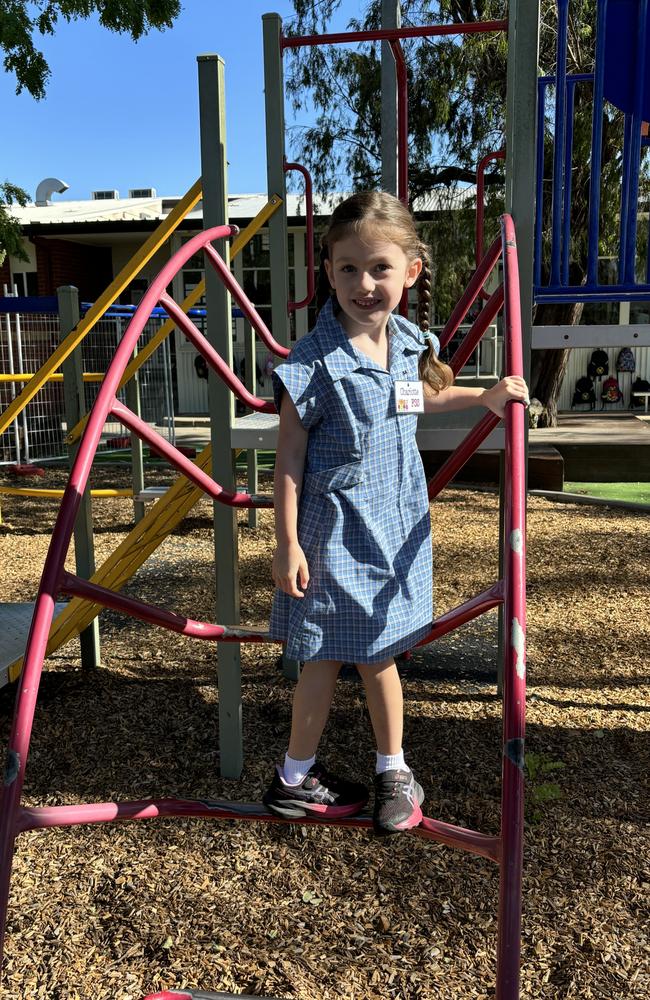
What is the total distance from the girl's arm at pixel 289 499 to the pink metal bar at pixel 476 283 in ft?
2.58

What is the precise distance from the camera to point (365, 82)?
1073 cm

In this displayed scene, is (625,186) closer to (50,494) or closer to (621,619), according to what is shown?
(621,619)

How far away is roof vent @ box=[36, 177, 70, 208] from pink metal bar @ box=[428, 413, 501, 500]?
67.8 feet

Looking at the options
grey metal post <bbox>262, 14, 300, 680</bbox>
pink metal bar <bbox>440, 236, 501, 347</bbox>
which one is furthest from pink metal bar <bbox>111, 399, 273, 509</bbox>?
grey metal post <bbox>262, 14, 300, 680</bbox>

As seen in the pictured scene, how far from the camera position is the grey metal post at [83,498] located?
130 inches

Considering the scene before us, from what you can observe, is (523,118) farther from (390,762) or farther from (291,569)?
(390,762)

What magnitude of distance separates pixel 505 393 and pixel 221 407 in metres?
1.03

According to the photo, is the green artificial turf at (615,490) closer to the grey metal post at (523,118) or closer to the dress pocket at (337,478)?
the grey metal post at (523,118)

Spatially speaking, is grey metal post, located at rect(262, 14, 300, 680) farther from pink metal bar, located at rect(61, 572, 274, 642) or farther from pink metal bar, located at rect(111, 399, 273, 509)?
pink metal bar, located at rect(61, 572, 274, 642)

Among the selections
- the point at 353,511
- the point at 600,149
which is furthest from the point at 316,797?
the point at 600,149

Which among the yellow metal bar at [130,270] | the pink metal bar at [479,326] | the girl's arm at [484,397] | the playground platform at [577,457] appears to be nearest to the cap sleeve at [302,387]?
the girl's arm at [484,397]

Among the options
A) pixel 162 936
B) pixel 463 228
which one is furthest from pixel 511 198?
pixel 463 228

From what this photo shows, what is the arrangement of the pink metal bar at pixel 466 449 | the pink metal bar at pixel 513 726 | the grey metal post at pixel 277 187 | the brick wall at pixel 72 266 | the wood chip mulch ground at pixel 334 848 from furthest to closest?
the brick wall at pixel 72 266 → the grey metal post at pixel 277 187 → the pink metal bar at pixel 466 449 → the wood chip mulch ground at pixel 334 848 → the pink metal bar at pixel 513 726

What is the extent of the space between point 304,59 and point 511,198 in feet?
32.2
